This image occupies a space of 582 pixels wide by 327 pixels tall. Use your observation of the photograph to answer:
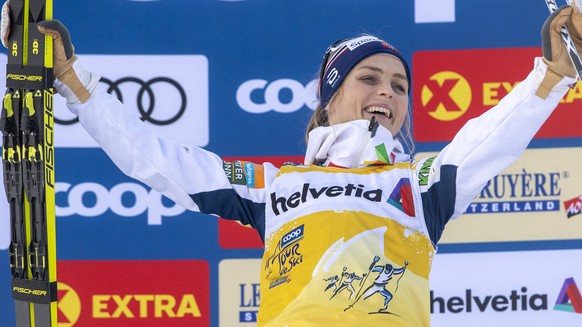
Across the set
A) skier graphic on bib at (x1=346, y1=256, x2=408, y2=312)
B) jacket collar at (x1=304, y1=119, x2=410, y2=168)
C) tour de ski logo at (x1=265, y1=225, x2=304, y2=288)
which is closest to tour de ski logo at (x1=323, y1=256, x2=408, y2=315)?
skier graphic on bib at (x1=346, y1=256, x2=408, y2=312)

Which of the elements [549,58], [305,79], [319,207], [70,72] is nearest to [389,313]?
[319,207]

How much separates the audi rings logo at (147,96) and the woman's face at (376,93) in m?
0.85

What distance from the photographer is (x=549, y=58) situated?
183cm

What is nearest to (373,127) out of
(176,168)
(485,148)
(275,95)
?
(485,148)

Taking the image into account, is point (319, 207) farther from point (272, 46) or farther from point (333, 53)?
point (272, 46)

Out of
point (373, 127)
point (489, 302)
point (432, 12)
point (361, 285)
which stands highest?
point (432, 12)

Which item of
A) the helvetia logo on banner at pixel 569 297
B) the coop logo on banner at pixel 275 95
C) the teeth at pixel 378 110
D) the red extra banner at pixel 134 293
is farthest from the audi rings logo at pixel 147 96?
the helvetia logo on banner at pixel 569 297

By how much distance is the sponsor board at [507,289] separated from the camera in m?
2.92

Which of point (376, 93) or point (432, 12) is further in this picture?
point (432, 12)

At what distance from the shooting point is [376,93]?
7.20ft

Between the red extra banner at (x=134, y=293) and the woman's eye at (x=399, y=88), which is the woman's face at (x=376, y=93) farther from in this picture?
the red extra banner at (x=134, y=293)

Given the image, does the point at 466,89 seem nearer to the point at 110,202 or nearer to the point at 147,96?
the point at 147,96

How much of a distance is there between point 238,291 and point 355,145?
3.41 ft

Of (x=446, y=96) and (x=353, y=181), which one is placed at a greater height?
(x=446, y=96)
